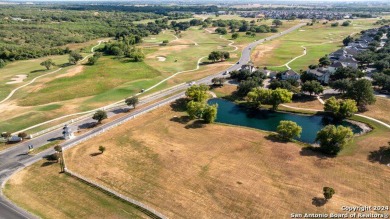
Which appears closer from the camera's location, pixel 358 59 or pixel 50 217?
pixel 50 217

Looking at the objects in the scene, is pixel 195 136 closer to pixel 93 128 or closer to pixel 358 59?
pixel 93 128

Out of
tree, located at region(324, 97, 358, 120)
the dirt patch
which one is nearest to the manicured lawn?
tree, located at region(324, 97, 358, 120)

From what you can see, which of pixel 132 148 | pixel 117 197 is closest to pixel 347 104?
pixel 132 148

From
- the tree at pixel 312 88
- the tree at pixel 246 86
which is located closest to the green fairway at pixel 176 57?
the tree at pixel 246 86

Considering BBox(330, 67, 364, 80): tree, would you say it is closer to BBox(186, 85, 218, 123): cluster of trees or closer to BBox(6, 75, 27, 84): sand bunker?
BBox(186, 85, 218, 123): cluster of trees

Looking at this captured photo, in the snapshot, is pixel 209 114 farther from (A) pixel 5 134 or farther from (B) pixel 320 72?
(B) pixel 320 72

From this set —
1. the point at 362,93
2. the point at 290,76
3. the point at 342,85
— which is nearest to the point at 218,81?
the point at 290,76

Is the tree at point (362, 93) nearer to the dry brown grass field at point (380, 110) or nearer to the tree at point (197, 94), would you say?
the dry brown grass field at point (380, 110)
